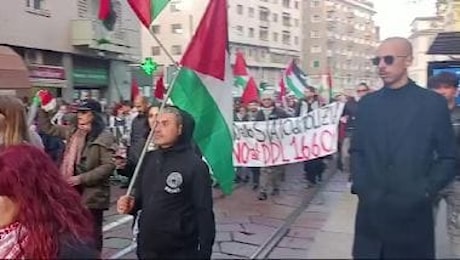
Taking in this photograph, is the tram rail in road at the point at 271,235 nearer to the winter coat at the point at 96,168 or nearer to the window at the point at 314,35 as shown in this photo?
the winter coat at the point at 96,168

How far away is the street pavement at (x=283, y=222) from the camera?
1381mm

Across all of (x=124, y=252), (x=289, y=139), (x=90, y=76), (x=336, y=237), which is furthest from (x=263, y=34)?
(x=336, y=237)

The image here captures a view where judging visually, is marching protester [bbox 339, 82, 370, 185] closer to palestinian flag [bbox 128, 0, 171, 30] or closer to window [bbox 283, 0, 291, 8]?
palestinian flag [bbox 128, 0, 171, 30]

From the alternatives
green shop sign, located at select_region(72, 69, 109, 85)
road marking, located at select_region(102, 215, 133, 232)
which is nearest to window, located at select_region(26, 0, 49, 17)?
green shop sign, located at select_region(72, 69, 109, 85)

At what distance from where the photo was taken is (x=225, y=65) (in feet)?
14.3

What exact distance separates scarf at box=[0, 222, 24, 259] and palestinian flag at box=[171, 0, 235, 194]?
1896mm

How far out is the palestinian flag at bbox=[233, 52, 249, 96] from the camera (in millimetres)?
14466

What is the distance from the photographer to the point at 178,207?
3.51 metres

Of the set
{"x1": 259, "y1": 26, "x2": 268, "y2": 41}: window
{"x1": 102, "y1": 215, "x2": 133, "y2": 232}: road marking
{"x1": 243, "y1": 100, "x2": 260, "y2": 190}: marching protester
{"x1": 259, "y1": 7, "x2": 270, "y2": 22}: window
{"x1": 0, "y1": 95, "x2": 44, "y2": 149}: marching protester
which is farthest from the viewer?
{"x1": 259, "y1": 26, "x2": 268, "y2": 41}: window

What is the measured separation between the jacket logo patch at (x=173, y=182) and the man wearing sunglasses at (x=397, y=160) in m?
1.60

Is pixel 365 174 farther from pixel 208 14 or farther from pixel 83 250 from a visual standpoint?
pixel 208 14

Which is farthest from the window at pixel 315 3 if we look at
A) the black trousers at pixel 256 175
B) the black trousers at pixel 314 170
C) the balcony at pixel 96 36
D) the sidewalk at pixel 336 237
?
the balcony at pixel 96 36

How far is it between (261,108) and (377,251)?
10.8 meters

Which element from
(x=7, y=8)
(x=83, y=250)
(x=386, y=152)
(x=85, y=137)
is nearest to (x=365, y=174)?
(x=386, y=152)
